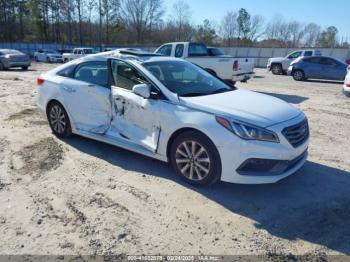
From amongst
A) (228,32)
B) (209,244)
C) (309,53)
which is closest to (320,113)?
(209,244)

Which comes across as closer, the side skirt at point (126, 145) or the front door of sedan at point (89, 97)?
the side skirt at point (126, 145)

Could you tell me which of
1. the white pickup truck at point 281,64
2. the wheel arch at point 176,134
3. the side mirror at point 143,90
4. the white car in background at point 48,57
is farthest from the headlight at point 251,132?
the white car in background at point 48,57

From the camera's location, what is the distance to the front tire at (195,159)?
4023 mm

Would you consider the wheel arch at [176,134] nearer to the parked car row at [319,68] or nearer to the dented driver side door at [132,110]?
the dented driver side door at [132,110]

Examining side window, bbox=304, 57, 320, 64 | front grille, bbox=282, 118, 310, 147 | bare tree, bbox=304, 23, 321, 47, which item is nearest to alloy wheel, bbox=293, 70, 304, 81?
side window, bbox=304, 57, 320, 64

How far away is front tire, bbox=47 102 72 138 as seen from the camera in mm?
6051

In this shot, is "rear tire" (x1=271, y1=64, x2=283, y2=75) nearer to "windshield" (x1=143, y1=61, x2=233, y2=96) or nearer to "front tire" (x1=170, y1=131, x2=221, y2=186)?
"windshield" (x1=143, y1=61, x2=233, y2=96)

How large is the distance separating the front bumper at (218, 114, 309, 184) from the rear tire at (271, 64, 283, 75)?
21094 millimetres

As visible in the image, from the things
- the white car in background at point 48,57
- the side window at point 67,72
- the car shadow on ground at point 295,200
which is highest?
the side window at point 67,72

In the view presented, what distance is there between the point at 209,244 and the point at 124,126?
2.41 metres

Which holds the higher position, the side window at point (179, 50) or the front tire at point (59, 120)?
the side window at point (179, 50)

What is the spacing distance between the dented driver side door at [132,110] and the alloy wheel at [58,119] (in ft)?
4.56

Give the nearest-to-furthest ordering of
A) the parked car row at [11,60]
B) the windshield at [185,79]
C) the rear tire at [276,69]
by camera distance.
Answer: the windshield at [185,79], the parked car row at [11,60], the rear tire at [276,69]

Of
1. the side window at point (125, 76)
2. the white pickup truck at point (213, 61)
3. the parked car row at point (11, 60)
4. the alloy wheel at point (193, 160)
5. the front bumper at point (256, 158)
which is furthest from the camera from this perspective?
the parked car row at point (11, 60)
